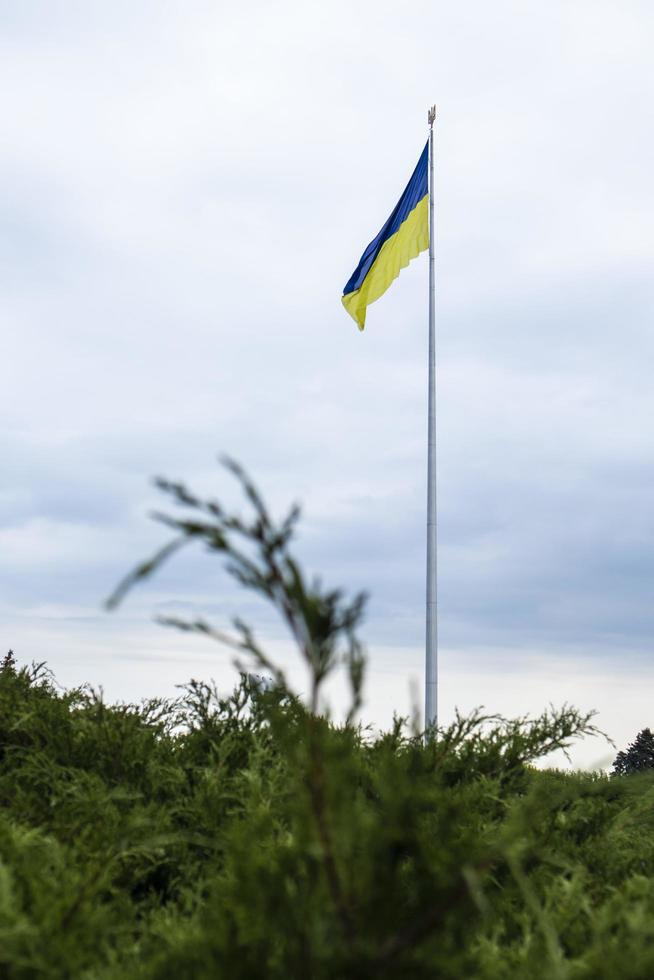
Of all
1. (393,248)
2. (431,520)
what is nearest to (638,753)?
(431,520)

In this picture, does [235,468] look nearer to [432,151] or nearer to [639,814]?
[639,814]

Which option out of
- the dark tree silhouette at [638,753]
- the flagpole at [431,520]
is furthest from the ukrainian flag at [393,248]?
the dark tree silhouette at [638,753]

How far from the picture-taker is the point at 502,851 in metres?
1.99

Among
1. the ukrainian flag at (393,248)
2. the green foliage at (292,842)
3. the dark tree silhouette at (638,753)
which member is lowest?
the green foliage at (292,842)

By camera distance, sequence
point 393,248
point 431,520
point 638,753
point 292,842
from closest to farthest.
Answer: point 292,842 → point 431,520 → point 393,248 → point 638,753

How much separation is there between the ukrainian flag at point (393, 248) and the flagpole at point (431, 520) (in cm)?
25

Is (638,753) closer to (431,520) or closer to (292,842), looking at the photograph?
(431,520)

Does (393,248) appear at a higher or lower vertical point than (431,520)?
higher

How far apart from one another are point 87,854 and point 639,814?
130 inches

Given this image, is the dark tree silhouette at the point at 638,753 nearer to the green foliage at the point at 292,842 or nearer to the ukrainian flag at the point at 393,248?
the ukrainian flag at the point at 393,248

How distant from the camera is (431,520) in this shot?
16.1 meters

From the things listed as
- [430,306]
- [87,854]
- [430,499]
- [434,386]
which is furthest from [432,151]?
[87,854]

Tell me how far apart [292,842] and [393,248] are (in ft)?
50.5

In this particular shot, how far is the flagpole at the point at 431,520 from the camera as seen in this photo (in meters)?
15.2
